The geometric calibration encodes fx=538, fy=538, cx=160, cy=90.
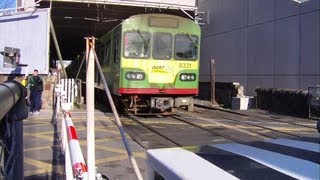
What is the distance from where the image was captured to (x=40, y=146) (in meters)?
10.8

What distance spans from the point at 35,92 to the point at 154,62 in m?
4.78

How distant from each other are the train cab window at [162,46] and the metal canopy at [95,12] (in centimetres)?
1135

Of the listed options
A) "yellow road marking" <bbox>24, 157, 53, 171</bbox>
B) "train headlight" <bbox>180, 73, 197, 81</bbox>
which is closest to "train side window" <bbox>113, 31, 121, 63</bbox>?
"train headlight" <bbox>180, 73, 197, 81</bbox>

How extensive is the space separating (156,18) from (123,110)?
3.43 m

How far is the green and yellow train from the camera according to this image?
1772 centimetres

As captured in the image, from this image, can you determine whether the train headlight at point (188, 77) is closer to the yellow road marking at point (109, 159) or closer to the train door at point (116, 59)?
the train door at point (116, 59)

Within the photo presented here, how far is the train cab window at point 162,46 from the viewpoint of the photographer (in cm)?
1812

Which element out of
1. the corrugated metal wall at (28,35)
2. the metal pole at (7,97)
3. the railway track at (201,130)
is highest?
the corrugated metal wall at (28,35)

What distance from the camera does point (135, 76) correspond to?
1781 cm

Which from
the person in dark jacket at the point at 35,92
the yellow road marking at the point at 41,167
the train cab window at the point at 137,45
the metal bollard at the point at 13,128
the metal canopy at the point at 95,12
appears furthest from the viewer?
the metal canopy at the point at 95,12

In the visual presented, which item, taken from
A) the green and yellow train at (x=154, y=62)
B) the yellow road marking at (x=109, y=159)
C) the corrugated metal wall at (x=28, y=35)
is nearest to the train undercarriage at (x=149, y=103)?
the green and yellow train at (x=154, y=62)

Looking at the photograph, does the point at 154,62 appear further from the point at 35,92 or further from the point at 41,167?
the point at 41,167

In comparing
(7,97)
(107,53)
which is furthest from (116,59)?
(7,97)

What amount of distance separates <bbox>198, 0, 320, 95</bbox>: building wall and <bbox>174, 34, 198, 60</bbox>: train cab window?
583cm
